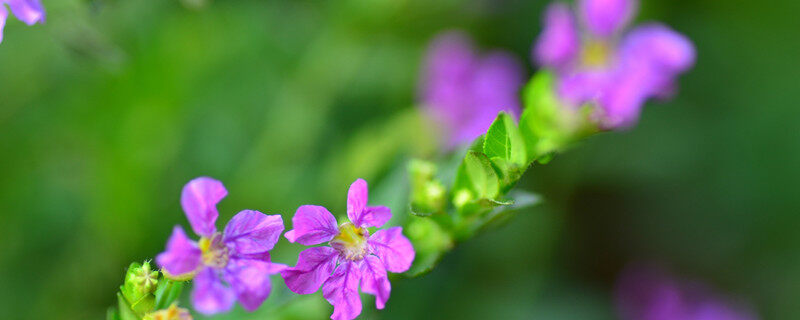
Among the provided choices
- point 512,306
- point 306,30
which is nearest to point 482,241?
point 512,306

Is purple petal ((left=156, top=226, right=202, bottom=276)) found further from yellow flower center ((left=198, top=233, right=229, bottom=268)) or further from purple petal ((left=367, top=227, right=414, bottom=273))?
purple petal ((left=367, top=227, right=414, bottom=273))

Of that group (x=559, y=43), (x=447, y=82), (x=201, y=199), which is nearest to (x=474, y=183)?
(x=201, y=199)

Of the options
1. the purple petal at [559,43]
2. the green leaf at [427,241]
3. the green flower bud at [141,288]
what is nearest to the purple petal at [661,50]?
the purple petal at [559,43]

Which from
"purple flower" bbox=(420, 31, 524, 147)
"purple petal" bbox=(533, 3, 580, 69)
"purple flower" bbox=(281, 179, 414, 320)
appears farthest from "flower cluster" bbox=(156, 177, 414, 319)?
"purple flower" bbox=(420, 31, 524, 147)

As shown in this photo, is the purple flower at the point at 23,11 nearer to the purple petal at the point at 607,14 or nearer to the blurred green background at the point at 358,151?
the blurred green background at the point at 358,151

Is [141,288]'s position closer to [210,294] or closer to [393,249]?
[210,294]

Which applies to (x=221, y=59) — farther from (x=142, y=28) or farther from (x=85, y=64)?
(x=85, y=64)
